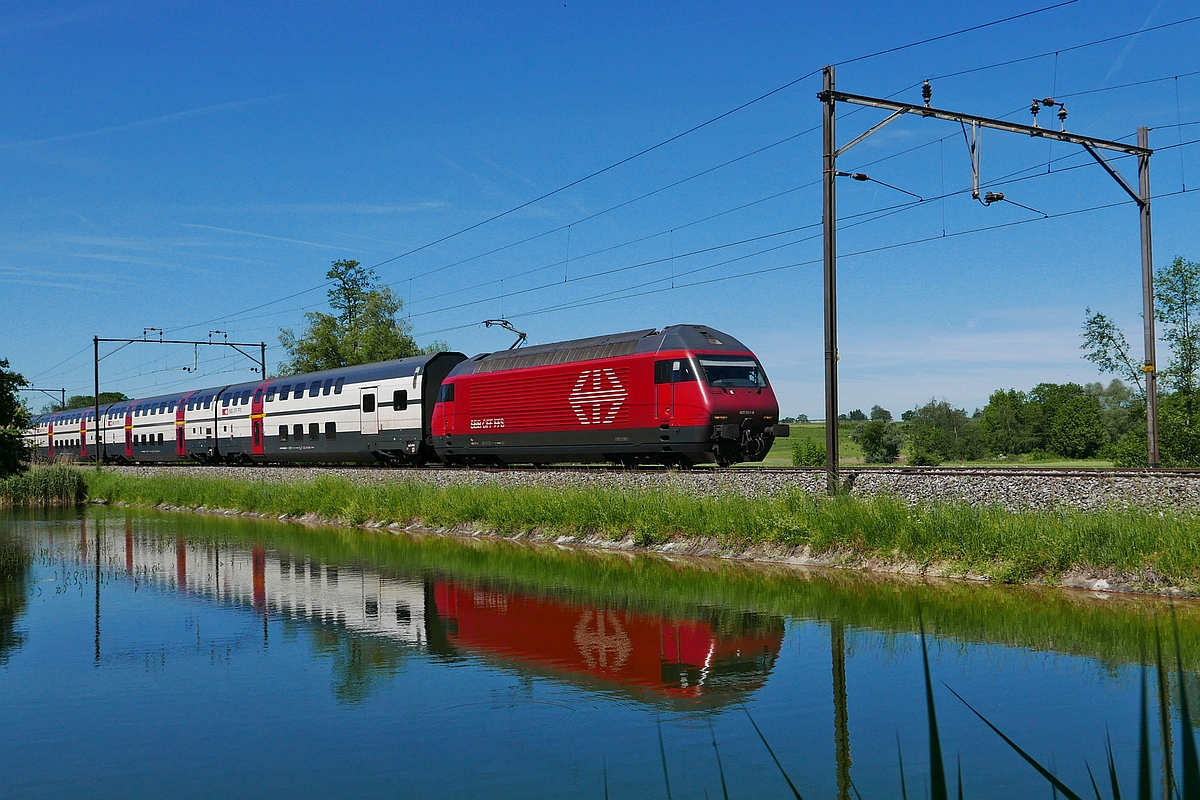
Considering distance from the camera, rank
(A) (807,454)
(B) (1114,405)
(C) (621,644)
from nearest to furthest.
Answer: (C) (621,644) → (A) (807,454) → (B) (1114,405)

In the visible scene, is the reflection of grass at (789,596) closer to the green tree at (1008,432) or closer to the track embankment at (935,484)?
the track embankment at (935,484)

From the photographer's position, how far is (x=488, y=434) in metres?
35.3

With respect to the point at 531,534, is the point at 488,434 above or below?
above

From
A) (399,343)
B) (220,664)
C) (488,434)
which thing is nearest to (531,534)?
(488,434)

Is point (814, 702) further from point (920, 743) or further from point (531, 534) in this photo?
point (531, 534)

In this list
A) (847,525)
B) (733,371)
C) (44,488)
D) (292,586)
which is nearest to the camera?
(847,525)

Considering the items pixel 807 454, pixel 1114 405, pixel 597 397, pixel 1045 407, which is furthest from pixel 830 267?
pixel 1114 405

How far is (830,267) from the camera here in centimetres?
2192

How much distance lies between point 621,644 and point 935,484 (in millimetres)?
9003

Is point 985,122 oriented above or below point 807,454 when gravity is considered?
above

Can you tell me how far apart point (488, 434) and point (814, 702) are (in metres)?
25.6

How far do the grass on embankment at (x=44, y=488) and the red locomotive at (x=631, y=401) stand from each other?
2457 cm

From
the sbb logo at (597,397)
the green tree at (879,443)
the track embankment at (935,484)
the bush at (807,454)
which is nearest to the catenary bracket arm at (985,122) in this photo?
the track embankment at (935,484)

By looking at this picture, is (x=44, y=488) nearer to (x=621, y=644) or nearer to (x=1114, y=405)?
(x=621, y=644)
